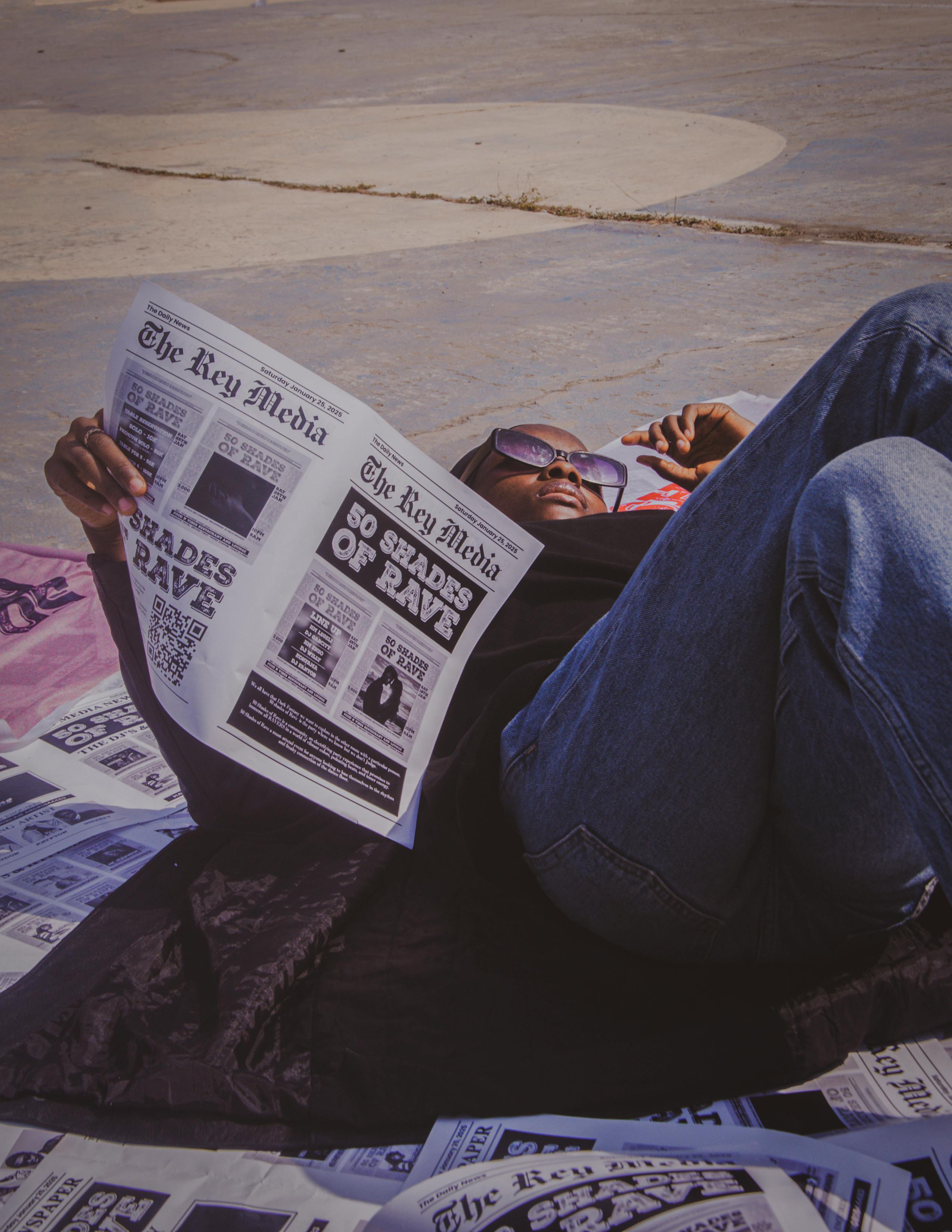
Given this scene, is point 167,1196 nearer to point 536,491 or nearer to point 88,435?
point 88,435

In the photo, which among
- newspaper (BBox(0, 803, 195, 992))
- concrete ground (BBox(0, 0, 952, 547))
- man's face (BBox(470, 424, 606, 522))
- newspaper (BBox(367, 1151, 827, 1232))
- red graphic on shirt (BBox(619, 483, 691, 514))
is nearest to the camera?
newspaper (BBox(367, 1151, 827, 1232))

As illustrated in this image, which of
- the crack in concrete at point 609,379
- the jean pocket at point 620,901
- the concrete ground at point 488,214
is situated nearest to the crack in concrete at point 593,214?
the concrete ground at point 488,214

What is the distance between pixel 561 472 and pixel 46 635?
0.94 metres

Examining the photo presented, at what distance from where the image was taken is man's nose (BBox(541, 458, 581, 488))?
1.46m

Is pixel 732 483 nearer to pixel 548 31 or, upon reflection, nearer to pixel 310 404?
pixel 310 404

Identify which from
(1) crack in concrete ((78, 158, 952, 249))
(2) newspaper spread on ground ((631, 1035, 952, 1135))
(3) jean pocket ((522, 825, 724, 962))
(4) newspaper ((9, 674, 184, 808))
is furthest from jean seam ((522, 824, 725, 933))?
(1) crack in concrete ((78, 158, 952, 249))

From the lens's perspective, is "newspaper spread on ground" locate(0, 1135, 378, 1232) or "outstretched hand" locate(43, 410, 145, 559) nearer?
"newspaper spread on ground" locate(0, 1135, 378, 1232)

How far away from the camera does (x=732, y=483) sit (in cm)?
74

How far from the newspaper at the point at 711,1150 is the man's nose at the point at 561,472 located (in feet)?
3.08

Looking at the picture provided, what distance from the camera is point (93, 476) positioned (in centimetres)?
91

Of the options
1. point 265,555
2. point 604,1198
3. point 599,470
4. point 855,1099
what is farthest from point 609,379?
point 604,1198

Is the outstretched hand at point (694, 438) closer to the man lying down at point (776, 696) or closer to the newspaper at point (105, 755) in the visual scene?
the man lying down at point (776, 696)

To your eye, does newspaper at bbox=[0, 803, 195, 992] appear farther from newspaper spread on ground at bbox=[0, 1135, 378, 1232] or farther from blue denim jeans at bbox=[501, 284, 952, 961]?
blue denim jeans at bbox=[501, 284, 952, 961]

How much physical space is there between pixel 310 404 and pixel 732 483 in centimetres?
42
